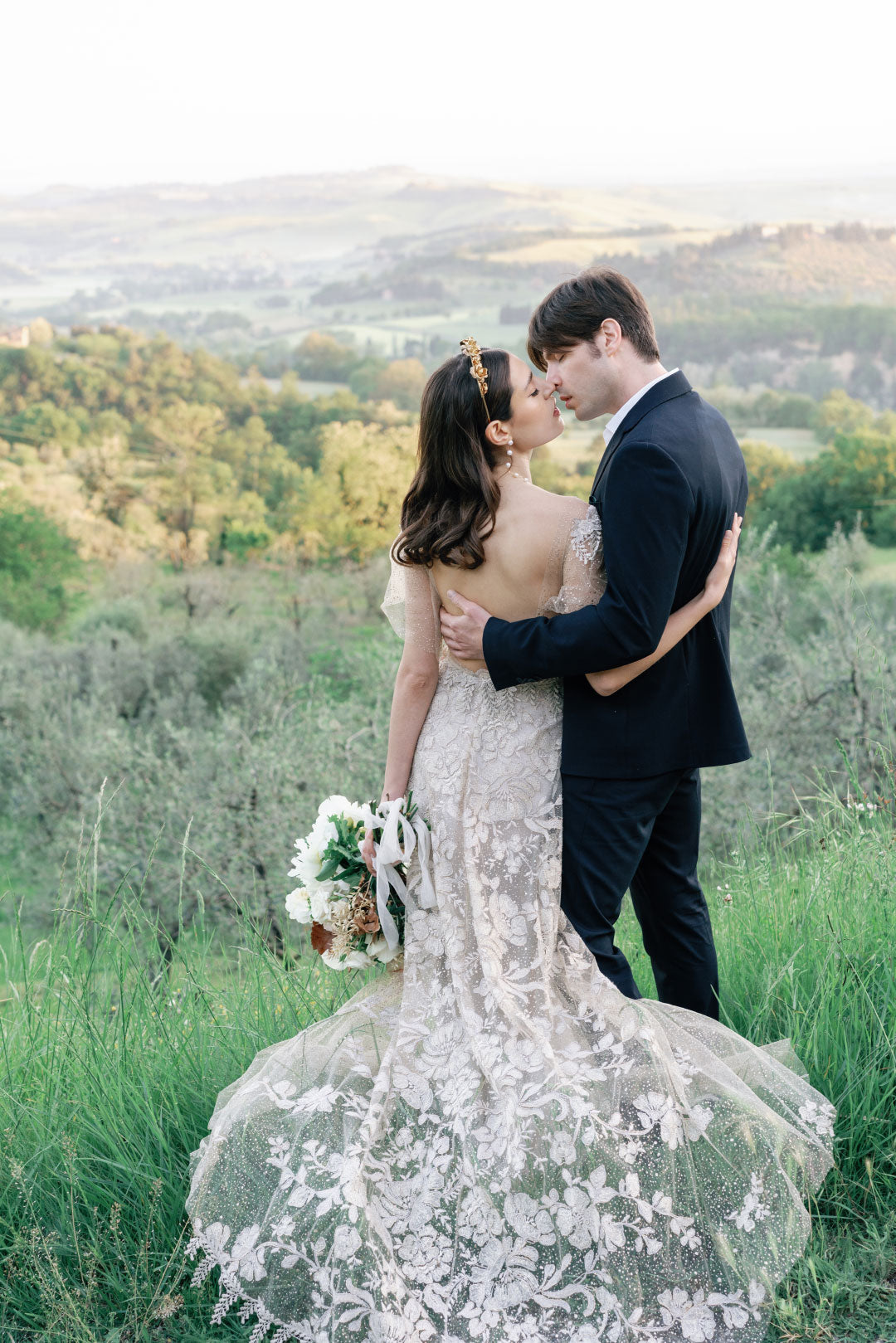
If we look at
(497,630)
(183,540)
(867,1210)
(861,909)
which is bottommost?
(183,540)

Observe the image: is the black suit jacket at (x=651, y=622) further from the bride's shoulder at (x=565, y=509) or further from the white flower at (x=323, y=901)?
the white flower at (x=323, y=901)

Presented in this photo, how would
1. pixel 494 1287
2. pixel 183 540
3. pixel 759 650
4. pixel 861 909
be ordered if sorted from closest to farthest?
pixel 494 1287 < pixel 861 909 < pixel 759 650 < pixel 183 540

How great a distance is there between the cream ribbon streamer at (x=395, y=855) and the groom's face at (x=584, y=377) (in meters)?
1.01

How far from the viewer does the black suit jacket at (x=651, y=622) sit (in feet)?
6.70

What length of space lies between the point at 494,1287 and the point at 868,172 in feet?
115

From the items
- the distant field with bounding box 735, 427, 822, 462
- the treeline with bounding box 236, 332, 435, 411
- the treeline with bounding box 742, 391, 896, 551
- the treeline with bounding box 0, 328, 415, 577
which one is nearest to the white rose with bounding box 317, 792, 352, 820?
the treeline with bounding box 742, 391, 896, 551

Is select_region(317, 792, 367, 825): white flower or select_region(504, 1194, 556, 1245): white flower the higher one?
select_region(317, 792, 367, 825): white flower

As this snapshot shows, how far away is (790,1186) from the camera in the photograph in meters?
1.95

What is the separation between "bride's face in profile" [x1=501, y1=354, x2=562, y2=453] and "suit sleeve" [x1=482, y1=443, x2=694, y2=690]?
0.22 metres

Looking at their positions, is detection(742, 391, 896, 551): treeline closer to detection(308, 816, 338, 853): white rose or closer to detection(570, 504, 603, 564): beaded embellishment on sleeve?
detection(570, 504, 603, 564): beaded embellishment on sleeve

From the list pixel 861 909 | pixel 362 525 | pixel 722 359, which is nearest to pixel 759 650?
pixel 861 909

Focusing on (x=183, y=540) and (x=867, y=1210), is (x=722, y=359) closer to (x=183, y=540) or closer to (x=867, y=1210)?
(x=183, y=540)

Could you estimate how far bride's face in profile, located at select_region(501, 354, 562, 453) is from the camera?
217cm

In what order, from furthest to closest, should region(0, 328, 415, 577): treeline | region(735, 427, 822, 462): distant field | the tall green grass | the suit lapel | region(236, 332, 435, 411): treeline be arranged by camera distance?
region(236, 332, 435, 411): treeline, region(0, 328, 415, 577): treeline, region(735, 427, 822, 462): distant field, the suit lapel, the tall green grass
